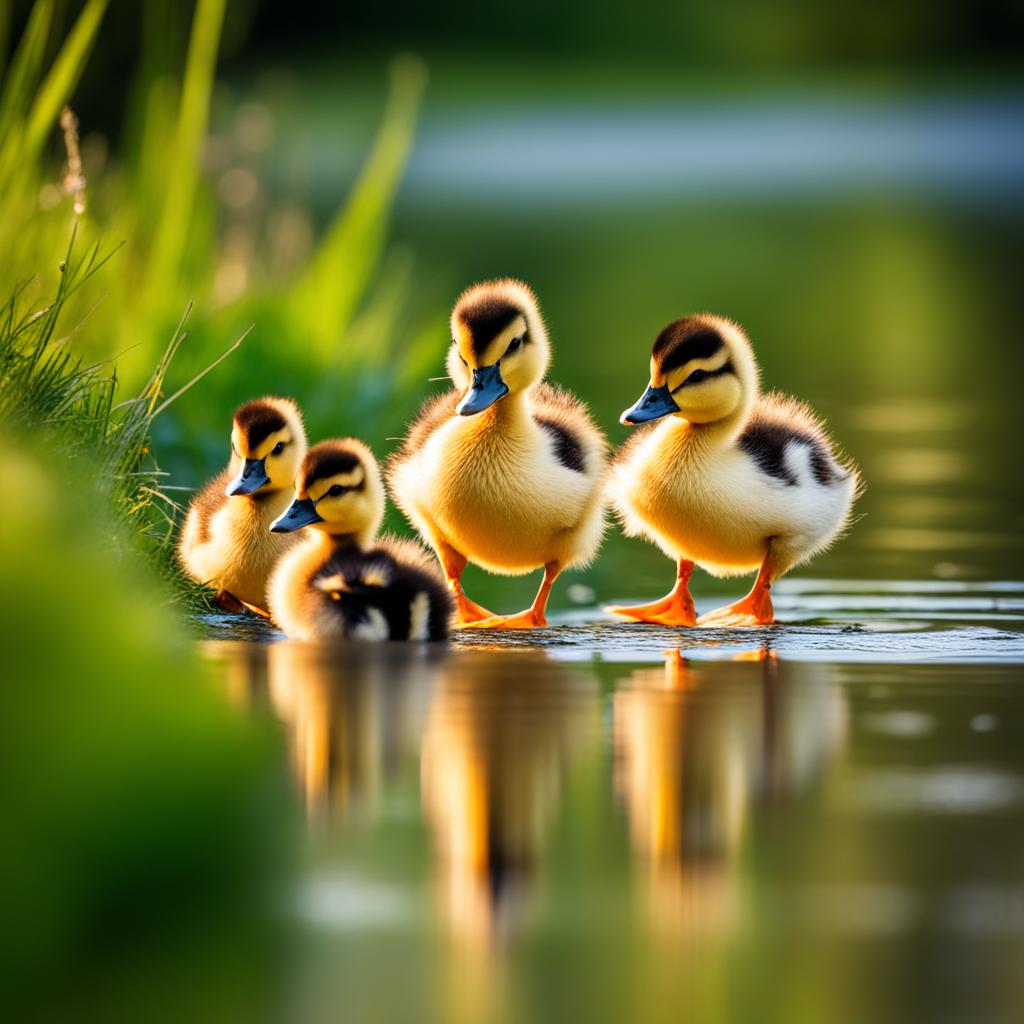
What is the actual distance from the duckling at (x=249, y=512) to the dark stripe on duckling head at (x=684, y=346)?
86cm

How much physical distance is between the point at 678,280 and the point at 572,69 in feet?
115

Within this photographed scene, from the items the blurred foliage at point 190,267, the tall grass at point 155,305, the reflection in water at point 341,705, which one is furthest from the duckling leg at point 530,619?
the blurred foliage at point 190,267

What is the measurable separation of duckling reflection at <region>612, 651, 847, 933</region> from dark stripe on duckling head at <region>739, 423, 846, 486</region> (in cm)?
50

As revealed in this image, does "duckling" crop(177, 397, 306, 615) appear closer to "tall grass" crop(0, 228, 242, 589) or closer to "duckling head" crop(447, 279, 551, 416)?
"tall grass" crop(0, 228, 242, 589)

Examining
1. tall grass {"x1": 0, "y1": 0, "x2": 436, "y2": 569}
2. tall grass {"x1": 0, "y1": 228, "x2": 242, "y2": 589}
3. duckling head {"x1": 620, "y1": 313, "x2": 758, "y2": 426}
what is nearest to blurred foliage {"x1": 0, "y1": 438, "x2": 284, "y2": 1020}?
tall grass {"x1": 0, "y1": 228, "x2": 242, "y2": 589}

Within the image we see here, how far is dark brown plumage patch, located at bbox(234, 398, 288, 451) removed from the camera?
5.45 meters

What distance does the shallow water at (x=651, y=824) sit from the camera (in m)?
2.96

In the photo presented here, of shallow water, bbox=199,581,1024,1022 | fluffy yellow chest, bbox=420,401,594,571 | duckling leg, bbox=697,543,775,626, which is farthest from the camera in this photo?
duckling leg, bbox=697,543,775,626

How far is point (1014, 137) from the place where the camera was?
49.6 metres

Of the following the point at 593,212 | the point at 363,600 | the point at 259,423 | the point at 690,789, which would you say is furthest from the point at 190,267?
the point at 593,212

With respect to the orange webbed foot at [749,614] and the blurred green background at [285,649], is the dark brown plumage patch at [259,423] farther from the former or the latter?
the orange webbed foot at [749,614]

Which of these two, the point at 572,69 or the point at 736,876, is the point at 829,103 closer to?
the point at 572,69

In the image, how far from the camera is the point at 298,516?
524 cm

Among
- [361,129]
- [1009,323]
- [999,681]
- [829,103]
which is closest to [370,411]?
[999,681]
